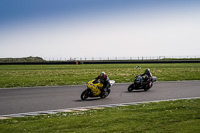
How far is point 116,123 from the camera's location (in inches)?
314

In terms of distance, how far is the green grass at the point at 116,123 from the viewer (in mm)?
7293

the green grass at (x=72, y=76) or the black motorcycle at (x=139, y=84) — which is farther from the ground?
the black motorcycle at (x=139, y=84)

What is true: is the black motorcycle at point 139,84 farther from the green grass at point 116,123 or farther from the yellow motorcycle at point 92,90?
the green grass at point 116,123

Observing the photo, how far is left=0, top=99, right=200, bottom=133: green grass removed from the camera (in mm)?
7293

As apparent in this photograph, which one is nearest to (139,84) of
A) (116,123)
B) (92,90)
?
(92,90)

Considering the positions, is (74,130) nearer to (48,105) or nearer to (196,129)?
(196,129)

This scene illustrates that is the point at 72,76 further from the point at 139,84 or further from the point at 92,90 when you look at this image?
the point at 92,90

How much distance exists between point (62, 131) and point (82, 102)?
5.94 m

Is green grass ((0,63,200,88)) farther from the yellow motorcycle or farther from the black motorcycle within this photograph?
the yellow motorcycle

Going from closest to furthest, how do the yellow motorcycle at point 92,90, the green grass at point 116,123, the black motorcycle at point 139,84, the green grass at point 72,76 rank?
1. the green grass at point 116,123
2. the yellow motorcycle at point 92,90
3. the black motorcycle at point 139,84
4. the green grass at point 72,76

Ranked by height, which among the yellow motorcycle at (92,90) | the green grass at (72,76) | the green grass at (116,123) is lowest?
the green grass at (72,76)

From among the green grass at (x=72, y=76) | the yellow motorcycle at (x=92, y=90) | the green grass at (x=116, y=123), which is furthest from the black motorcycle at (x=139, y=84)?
the green grass at (x=116, y=123)

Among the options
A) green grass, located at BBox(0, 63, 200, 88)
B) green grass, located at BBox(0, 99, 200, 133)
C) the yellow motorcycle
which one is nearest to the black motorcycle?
the yellow motorcycle

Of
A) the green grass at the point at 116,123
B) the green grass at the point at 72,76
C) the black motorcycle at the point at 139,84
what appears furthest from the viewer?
the green grass at the point at 72,76
